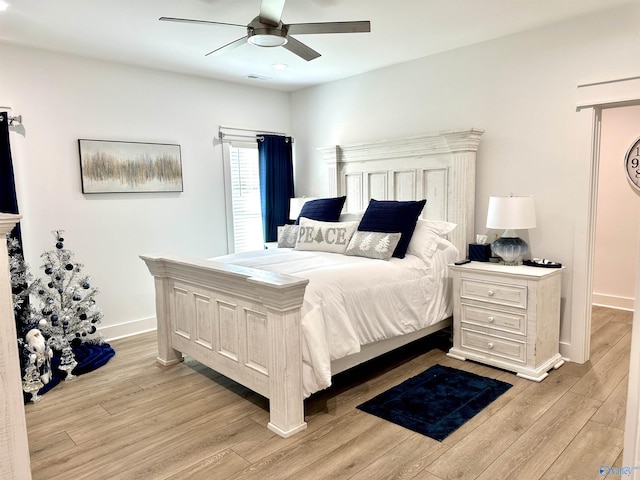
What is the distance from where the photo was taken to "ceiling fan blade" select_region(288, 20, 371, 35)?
2564 millimetres

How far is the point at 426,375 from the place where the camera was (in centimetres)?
315

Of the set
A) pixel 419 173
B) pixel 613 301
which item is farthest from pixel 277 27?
pixel 613 301

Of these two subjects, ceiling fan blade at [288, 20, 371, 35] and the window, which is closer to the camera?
ceiling fan blade at [288, 20, 371, 35]

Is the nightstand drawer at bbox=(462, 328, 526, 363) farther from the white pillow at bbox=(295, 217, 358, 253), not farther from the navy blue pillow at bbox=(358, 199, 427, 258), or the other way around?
the white pillow at bbox=(295, 217, 358, 253)

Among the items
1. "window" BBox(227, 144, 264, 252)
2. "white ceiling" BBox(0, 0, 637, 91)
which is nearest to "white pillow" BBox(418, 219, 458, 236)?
"white ceiling" BBox(0, 0, 637, 91)

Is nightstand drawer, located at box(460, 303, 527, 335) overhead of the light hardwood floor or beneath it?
overhead

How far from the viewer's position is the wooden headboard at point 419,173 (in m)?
3.77

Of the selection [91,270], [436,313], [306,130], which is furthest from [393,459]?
[306,130]

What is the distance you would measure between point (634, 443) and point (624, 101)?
8.84 feet

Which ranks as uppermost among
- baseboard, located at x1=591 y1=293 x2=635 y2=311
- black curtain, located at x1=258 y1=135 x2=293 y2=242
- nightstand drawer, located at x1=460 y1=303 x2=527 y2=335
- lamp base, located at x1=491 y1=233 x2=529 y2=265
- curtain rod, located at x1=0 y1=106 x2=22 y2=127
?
curtain rod, located at x1=0 y1=106 x2=22 y2=127

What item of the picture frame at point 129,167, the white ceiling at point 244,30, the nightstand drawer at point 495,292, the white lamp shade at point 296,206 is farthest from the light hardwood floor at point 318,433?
the white ceiling at point 244,30

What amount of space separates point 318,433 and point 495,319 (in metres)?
1.62

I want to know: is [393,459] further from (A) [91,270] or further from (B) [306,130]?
(B) [306,130]

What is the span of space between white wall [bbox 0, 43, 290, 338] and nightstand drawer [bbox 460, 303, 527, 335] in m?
2.80
